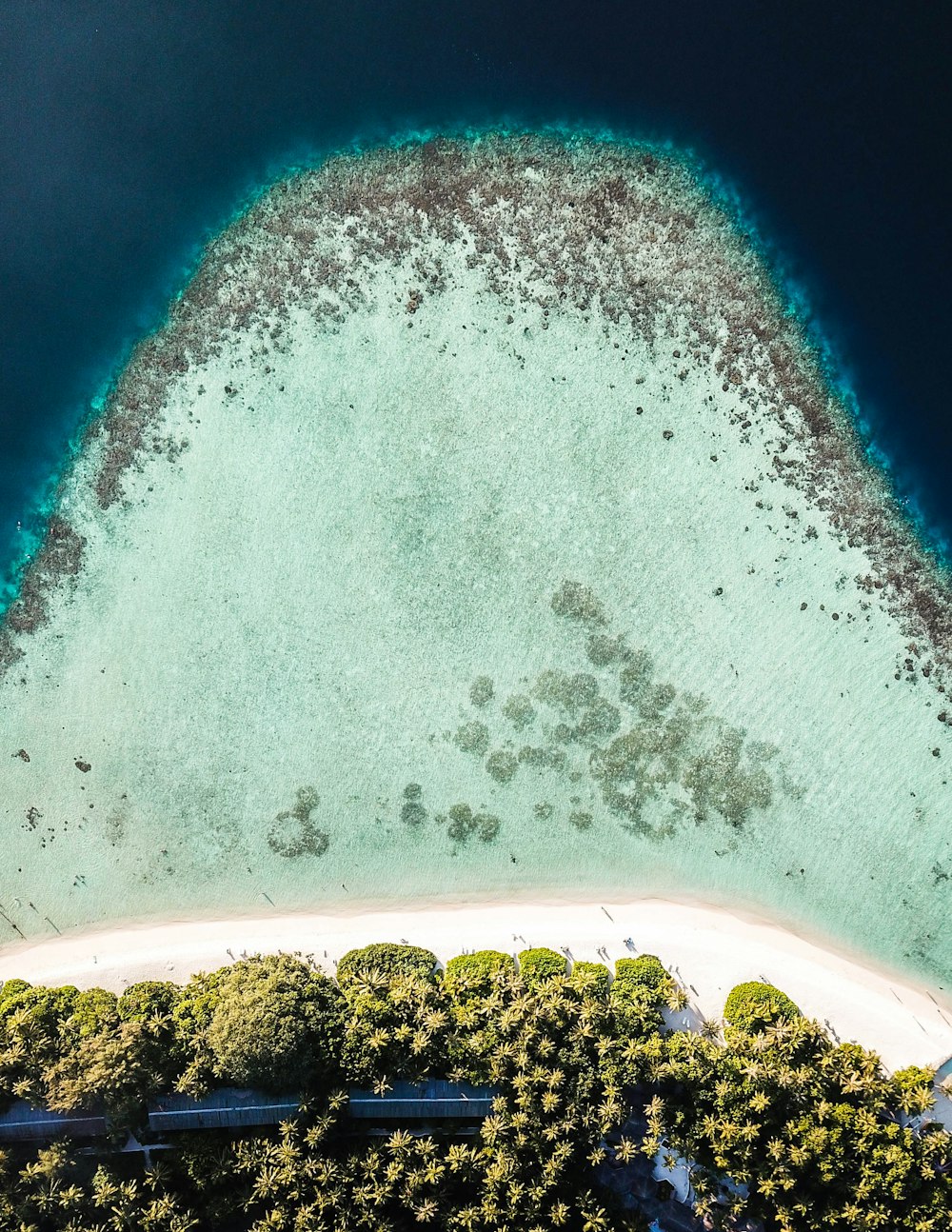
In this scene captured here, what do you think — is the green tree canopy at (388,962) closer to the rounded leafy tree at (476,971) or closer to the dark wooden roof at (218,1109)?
the rounded leafy tree at (476,971)

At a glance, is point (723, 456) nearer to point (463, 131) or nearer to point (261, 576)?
point (463, 131)

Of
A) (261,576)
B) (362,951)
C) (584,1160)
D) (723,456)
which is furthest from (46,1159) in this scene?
(723,456)

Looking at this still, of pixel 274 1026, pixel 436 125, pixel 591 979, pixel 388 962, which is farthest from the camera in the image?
pixel 436 125

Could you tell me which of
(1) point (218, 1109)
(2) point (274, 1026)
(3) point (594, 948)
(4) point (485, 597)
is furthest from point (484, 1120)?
(4) point (485, 597)

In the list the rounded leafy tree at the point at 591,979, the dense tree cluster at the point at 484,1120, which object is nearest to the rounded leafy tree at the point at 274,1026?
the dense tree cluster at the point at 484,1120

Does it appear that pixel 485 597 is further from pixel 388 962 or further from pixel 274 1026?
pixel 274 1026
